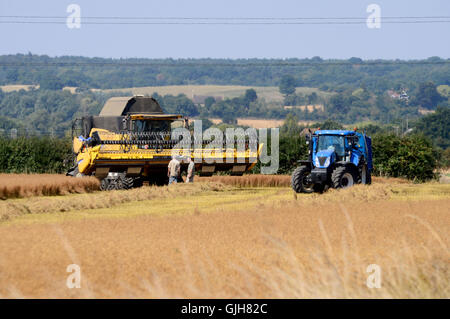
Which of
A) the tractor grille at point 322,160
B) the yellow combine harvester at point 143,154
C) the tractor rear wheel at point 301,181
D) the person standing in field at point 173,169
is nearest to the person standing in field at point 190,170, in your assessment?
the yellow combine harvester at point 143,154

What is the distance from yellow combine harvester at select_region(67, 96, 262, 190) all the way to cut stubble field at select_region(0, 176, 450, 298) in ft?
17.2

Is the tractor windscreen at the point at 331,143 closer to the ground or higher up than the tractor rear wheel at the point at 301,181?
higher up

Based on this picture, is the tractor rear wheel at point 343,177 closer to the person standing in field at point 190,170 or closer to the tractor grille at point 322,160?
the tractor grille at point 322,160

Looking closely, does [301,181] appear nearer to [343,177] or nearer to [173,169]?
[343,177]

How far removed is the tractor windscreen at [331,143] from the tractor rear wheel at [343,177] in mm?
783

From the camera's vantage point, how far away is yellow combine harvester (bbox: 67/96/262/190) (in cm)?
2606

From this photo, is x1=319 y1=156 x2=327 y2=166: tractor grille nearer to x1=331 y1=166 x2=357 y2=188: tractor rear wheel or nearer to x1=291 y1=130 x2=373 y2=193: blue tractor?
x1=291 y1=130 x2=373 y2=193: blue tractor

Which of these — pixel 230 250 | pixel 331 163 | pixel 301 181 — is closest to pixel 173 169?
pixel 301 181

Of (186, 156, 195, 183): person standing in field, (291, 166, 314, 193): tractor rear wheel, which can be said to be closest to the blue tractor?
(291, 166, 314, 193): tractor rear wheel

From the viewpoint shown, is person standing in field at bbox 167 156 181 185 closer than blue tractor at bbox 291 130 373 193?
No

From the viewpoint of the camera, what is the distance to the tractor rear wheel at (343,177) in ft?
78.2

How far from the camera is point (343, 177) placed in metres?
24.8

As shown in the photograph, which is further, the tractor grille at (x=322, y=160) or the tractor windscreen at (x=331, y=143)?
the tractor windscreen at (x=331, y=143)
